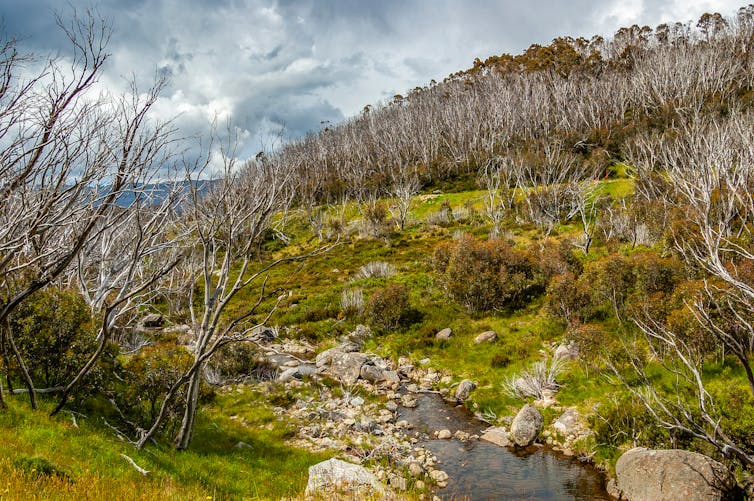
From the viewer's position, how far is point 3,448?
509 centimetres

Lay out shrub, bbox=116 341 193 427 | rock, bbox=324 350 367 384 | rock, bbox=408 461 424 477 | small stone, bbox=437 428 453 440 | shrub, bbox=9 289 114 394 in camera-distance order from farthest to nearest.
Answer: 1. rock, bbox=324 350 367 384
2. small stone, bbox=437 428 453 440
3. shrub, bbox=116 341 193 427
4. rock, bbox=408 461 424 477
5. shrub, bbox=9 289 114 394

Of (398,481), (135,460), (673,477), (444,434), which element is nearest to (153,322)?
(444,434)

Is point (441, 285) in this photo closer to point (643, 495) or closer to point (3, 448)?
point (643, 495)

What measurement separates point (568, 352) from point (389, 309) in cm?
768

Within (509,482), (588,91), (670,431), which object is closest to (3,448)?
(509,482)

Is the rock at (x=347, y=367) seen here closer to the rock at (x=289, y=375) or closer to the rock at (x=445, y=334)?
the rock at (x=289, y=375)

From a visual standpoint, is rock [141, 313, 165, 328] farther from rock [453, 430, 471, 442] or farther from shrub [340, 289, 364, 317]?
rock [453, 430, 471, 442]

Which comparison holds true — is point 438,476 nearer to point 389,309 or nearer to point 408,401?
point 408,401

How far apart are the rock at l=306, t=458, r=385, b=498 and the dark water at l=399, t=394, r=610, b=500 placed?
159 centimetres

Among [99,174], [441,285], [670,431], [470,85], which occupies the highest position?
[470,85]

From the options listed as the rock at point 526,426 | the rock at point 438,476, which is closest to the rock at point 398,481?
the rock at point 438,476

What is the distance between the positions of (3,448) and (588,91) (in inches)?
3003

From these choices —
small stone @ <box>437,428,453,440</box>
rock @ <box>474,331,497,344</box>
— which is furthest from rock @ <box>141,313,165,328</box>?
small stone @ <box>437,428,453,440</box>

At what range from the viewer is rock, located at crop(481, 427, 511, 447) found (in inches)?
387
